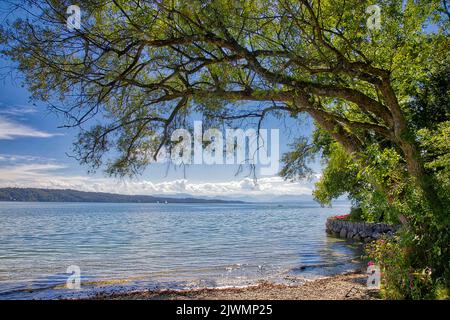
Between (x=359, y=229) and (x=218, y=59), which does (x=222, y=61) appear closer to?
(x=218, y=59)

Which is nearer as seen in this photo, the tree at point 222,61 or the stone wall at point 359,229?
the tree at point 222,61

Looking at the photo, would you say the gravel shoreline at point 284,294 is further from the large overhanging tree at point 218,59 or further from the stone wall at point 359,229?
the stone wall at point 359,229

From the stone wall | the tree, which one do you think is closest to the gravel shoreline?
the tree

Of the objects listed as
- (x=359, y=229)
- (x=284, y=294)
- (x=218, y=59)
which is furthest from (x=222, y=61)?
(x=359, y=229)

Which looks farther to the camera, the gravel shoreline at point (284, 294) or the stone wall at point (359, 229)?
the stone wall at point (359, 229)

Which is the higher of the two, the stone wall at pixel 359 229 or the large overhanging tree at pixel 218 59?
the large overhanging tree at pixel 218 59

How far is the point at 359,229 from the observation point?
32.2 meters

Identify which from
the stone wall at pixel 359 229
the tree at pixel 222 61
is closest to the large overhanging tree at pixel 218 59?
the tree at pixel 222 61

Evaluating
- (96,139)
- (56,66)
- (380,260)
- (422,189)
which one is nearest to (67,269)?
(96,139)

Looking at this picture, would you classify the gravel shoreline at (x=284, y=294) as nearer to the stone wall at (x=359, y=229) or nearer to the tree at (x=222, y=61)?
the tree at (x=222, y=61)

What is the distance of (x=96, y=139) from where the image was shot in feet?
38.2

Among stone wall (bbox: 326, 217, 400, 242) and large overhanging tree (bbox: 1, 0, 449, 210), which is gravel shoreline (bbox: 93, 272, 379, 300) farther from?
stone wall (bbox: 326, 217, 400, 242)

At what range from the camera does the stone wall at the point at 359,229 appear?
1173 inches

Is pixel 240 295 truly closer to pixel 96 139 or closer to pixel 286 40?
pixel 96 139
